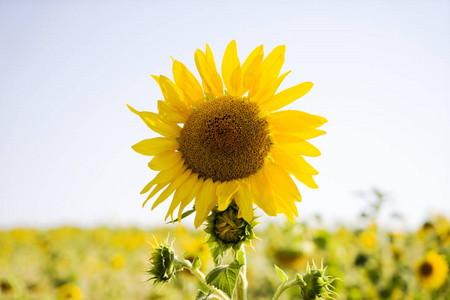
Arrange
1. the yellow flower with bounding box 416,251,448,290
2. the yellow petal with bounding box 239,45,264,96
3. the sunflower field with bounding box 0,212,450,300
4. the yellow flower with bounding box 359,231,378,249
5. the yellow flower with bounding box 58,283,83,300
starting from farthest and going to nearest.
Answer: the yellow flower with bounding box 359,231,378,249 < the yellow flower with bounding box 416,251,448,290 < the sunflower field with bounding box 0,212,450,300 < the yellow flower with bounding box 58,283,83,300 < the yellow petal with bounding box 239,45,264,96

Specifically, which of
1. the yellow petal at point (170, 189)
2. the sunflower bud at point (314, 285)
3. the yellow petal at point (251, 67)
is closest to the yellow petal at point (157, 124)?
the yellow petal at point (170, 189)

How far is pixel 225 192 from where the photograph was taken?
6.17ft

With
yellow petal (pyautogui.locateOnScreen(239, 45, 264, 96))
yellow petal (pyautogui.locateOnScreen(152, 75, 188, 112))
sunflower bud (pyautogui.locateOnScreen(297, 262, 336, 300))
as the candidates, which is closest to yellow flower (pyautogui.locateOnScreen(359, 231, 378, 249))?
sunflower bud (pyautogui.locateOnScreen(297, 262, 336, 300))

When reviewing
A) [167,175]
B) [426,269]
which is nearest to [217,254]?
[167,175]

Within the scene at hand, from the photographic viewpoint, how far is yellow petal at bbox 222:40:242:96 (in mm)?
2012

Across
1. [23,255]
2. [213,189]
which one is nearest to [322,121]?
[213,189]

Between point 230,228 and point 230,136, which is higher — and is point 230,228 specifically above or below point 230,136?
below

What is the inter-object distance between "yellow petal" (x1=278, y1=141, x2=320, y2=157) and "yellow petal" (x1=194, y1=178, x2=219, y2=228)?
406 millimetres

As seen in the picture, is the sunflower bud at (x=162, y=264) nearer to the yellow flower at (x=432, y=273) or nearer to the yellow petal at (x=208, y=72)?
the yellow petal at (x=208, y=72)

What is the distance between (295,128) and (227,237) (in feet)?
2.12

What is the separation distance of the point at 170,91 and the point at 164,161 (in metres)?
0.38

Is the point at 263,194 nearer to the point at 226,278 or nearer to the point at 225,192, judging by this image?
the point at 225,192

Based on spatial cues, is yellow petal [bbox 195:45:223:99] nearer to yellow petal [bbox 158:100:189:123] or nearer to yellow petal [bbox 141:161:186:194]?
yellow petal [bbox 158:100:189:123]

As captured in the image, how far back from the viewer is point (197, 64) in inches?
80.7
